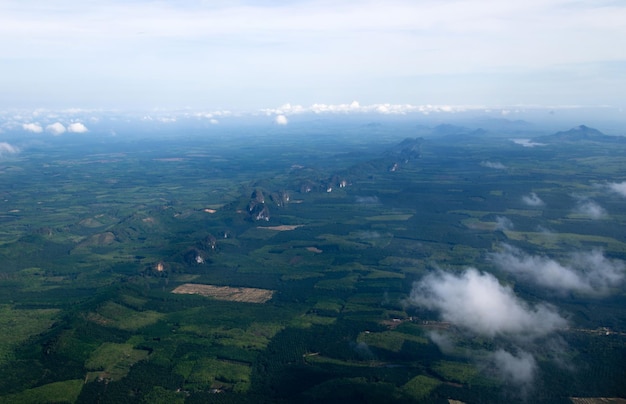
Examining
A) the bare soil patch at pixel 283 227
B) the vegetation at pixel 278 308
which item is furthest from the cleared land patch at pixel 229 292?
the bare soil patch at pixel 283 227

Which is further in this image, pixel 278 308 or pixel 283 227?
pixel 283 227

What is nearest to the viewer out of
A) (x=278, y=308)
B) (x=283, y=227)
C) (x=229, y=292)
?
(x=278, y=308)

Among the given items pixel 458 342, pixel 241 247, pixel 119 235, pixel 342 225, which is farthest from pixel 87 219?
pixel 458 342

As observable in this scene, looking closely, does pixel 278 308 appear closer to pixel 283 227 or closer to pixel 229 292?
pixel 229 292

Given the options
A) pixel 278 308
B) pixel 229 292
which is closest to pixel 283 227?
pixel 229 292

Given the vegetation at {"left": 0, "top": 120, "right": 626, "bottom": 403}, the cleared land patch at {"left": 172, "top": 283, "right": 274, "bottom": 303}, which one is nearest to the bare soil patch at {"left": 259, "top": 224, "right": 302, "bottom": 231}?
the vegetation at {"left": 0, "top": 120, "right": 626, "bottom": 403}

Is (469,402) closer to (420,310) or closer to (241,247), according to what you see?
(420,310)

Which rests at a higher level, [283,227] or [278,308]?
[283,227]

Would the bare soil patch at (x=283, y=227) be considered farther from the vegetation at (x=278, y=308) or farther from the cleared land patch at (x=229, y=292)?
the cleared land patch at (x=229, y=292)
